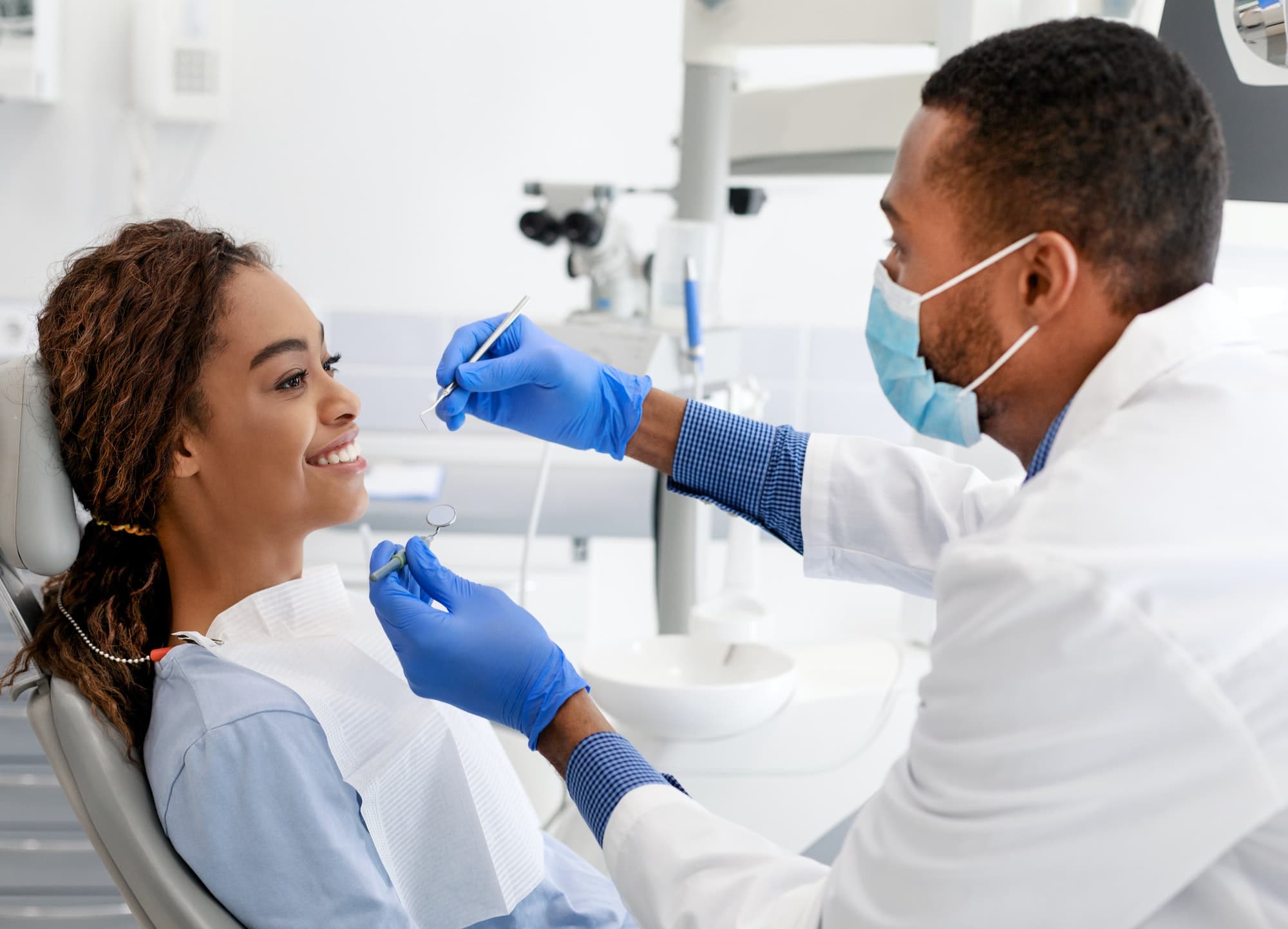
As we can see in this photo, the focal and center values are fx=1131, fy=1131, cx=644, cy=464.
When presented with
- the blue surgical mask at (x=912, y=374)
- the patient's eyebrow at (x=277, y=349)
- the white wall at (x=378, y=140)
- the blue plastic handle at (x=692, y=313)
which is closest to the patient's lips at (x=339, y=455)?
the patient's eyebrow at (x=277, y=349)

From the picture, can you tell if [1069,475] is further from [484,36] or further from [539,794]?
[484,36]

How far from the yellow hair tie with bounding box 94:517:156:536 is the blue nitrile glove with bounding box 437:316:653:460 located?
37 centimetres

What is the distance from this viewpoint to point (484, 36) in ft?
10.4

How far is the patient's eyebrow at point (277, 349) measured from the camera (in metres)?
1.25

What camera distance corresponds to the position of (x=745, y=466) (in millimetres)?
1384

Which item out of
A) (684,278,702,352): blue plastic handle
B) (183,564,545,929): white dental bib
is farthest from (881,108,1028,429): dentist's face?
(684,278,702,352): blue plastic handle

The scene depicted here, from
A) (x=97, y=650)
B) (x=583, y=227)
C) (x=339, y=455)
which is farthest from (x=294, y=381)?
(x=583, y=227)

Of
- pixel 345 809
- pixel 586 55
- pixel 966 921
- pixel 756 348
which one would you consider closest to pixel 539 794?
pixel 345 809

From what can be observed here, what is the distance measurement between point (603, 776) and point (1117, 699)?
1.50ft

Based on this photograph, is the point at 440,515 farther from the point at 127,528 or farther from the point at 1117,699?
the point at 1117,699

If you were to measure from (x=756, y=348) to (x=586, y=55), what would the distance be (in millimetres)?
972

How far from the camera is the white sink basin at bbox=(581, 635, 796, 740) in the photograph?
5.20 feet

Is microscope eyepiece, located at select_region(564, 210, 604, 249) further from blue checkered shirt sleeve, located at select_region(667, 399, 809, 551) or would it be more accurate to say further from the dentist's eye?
the dentist's eye

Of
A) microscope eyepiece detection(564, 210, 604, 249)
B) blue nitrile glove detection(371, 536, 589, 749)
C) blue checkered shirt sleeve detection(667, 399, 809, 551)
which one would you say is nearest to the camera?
blue nitrile glove detection(371, 536, 589, 749)
